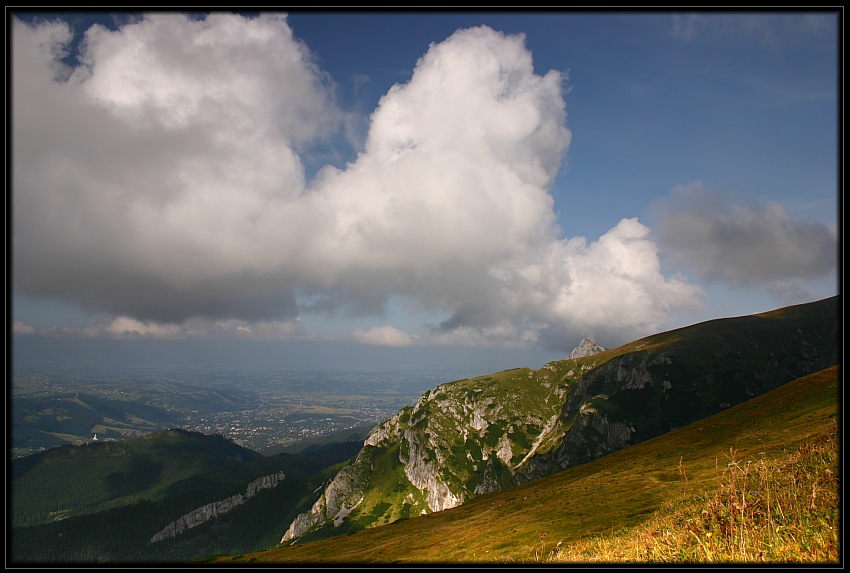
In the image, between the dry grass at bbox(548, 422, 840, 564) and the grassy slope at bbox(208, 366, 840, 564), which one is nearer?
the dry grass at bbox(548, 422, 840, 564)

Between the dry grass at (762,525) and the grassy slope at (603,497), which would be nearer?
the dry grass at (762,525)

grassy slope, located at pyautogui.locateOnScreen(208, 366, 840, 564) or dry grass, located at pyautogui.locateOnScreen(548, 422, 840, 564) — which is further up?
dry grass, located at pyautogui.locateOnScreen(548, 422, 840, 564)

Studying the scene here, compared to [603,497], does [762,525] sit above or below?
above
